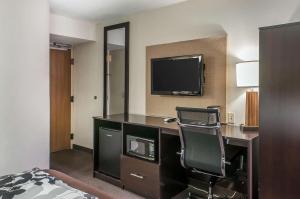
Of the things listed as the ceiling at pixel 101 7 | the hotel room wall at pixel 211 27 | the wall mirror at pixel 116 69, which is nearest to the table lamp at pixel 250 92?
the hotel room wall at pixel 211 27

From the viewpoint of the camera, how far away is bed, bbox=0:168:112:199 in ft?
4.33

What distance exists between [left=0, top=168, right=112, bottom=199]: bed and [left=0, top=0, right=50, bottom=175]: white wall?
4.44 ft

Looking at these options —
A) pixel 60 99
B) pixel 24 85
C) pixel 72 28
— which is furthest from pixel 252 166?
pixel 60 99

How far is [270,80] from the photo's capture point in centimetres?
180

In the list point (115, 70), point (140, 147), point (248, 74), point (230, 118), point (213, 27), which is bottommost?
point (140, 147)

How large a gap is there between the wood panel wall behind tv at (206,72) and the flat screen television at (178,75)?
0.32ft

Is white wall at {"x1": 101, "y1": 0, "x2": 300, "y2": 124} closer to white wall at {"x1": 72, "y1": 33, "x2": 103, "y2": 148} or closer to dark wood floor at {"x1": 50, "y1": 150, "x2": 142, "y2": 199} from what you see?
white wall at {"x1": 72, "y1": 33, "x2": 103, "y2": 148}

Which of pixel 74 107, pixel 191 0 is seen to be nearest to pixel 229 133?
pixel 191 0

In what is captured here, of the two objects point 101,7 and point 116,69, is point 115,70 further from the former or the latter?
point 101,7

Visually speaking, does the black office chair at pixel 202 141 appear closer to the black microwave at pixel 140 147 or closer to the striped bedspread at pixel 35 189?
the black microwave at pixel 140 147

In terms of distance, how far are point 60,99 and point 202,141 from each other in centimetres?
337

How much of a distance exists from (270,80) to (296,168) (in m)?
0.66

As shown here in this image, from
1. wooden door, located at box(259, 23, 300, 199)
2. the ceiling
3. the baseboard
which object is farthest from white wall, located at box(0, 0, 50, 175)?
wooden door, located at box(259, 23, 300, 199)

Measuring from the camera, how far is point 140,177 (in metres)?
2.81
